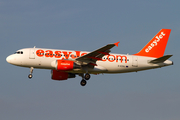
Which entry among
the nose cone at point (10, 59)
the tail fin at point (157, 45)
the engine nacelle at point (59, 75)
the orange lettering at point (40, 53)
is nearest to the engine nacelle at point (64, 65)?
the orange lettering at point (40, 53)

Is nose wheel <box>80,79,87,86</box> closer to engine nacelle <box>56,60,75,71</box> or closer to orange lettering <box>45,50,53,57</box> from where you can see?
engine nacelle <box>56,60,75,71</box>

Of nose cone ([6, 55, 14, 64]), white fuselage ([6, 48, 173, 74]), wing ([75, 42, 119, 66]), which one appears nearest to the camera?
wing ([75, 42, 119, 66])

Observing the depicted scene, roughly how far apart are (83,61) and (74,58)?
4.88 feet

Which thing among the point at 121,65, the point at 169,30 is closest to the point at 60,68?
the point at 121,65

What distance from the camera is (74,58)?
1806 inches

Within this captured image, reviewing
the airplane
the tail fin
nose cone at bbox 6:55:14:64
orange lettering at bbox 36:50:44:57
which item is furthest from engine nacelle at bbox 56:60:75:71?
the tail fin

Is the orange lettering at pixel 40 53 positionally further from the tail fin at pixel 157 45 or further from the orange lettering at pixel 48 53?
the tail fin at pixel 157 45

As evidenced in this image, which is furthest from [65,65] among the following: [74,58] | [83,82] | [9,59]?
[9,59]

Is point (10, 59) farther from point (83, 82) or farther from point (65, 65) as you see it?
point (83, 82)

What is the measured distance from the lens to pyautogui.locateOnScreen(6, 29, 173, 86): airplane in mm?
44531

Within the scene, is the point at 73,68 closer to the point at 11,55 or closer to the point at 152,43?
→ the point at 11,55

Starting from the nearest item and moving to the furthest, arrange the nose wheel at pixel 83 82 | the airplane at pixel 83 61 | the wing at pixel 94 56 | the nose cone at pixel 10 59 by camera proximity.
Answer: the wing at pixel 94 56, the airplane at pixel 83 61, the nose cone at pixel 10 59, the nose wheel at pixel 83 82

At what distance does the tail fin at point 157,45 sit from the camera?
5056 centimetres

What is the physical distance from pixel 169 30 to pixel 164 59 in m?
7.70
